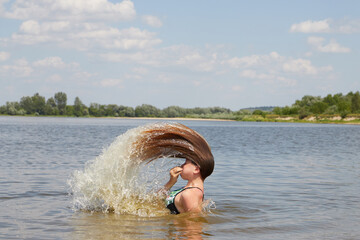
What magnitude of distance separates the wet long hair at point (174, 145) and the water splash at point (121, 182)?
0.11 metres

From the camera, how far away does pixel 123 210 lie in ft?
33.3

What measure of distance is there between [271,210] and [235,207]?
91 centimetres

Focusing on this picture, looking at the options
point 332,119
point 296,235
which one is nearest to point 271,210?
point 296,235

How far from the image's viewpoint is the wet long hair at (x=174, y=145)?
28.1 feet

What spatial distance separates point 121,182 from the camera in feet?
31.9

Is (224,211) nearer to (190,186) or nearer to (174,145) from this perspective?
(190,186)

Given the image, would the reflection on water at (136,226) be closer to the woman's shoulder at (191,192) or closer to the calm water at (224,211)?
the calm water at (224,211)

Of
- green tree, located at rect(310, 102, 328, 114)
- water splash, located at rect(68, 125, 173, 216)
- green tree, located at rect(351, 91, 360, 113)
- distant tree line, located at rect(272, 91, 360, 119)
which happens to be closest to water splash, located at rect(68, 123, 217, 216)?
water splash, located at rect(68, 125, 173, 216)

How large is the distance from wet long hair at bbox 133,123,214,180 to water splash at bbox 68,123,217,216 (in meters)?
0.11

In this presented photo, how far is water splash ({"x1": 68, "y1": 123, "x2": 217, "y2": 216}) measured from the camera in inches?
365

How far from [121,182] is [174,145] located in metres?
1.69

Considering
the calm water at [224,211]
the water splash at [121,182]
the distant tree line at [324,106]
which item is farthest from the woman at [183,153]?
the distant tree line at [324,106]

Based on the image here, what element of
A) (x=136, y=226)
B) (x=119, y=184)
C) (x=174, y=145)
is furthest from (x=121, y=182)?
(x=174, y=145)

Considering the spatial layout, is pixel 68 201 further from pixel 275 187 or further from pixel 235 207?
pixel 275 187
